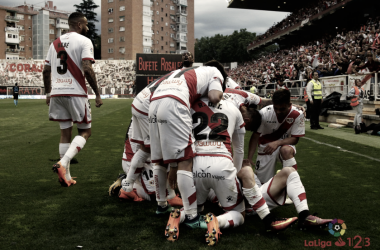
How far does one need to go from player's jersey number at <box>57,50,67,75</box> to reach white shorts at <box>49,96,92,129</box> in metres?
0.39

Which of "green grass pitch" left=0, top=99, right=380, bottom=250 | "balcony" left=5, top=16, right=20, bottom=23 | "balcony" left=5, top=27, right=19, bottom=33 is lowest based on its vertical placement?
"green grass pitch" left=0, top=99, right=380, bottom=250

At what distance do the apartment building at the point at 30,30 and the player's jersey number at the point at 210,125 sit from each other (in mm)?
87579

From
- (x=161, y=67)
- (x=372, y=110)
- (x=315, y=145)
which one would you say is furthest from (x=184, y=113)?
(x=372, y=110)

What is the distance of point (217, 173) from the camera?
2.94m

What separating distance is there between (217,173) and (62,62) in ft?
10.2

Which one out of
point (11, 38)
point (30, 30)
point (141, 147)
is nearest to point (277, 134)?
point (141, 147)

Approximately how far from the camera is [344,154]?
280 inches

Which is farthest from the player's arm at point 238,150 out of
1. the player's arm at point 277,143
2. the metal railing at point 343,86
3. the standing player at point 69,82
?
the metal railing at point 343,86

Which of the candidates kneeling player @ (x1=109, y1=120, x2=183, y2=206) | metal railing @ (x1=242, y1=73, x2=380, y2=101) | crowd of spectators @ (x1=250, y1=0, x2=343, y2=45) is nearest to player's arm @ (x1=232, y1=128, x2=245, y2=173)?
kneeling player @ (x1=109, y1=120, x2=183, y2=206)

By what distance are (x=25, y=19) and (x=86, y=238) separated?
9751cm

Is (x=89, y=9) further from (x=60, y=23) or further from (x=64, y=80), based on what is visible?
(x=64, y=80)

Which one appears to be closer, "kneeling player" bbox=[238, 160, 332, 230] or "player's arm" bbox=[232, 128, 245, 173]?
"kneeling player" bbox=[238, 160, 332, 230]

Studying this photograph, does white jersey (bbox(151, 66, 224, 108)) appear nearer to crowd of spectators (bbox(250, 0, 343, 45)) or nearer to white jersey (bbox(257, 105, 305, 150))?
white jersey (bbox(257, 105, 305, 150))

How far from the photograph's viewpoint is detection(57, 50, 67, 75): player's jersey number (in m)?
4.74
